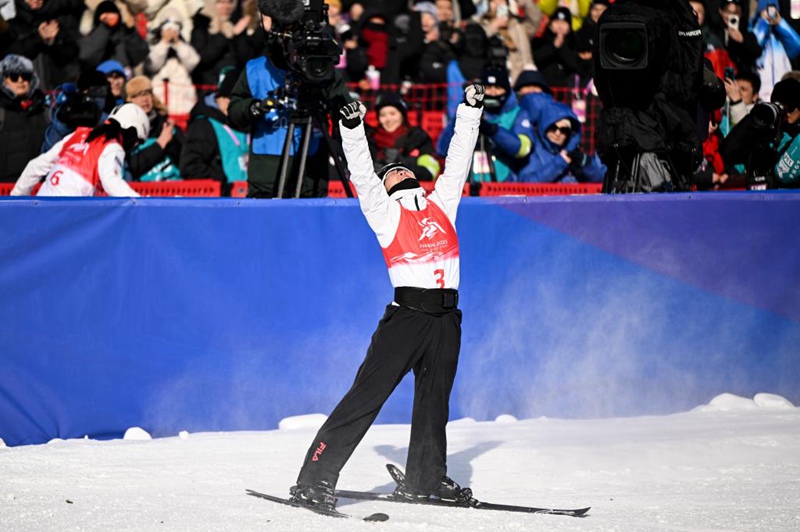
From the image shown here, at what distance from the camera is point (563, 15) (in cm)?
1594

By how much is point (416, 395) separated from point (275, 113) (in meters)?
3.54

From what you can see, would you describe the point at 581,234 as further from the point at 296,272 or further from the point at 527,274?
the point at 296,272

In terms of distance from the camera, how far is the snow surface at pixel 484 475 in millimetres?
6945

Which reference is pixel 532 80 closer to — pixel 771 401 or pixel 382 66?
pixel 382 66

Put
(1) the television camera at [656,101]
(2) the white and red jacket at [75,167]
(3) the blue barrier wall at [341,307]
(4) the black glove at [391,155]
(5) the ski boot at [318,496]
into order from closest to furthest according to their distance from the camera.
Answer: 1. (5) the ski boot at [318,496]
2. (3) the blue barrier wall at [341,307]
3. (1) the television camera at [656,101]
4. (2) the white and red jacket at [75,167]
5. (4) the black glove at [391,155]

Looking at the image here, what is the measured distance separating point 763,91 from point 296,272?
A: 23.4ft

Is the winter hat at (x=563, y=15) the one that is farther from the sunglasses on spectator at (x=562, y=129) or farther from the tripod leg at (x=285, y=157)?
the tripod leg at (x=285, y=157)

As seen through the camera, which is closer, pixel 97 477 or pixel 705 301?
pixel 97 477

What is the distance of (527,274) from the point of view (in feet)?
31.4

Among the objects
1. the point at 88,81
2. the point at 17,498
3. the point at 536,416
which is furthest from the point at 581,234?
the point at 88,81

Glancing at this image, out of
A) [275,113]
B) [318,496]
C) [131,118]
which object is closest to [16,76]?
[131,118]

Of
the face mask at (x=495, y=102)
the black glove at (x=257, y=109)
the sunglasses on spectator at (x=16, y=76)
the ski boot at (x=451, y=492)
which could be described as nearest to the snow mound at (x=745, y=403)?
the ski boot at (x=451, y=492)

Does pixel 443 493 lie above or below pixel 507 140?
below

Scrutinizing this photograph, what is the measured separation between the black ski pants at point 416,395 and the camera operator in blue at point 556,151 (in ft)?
19.4
